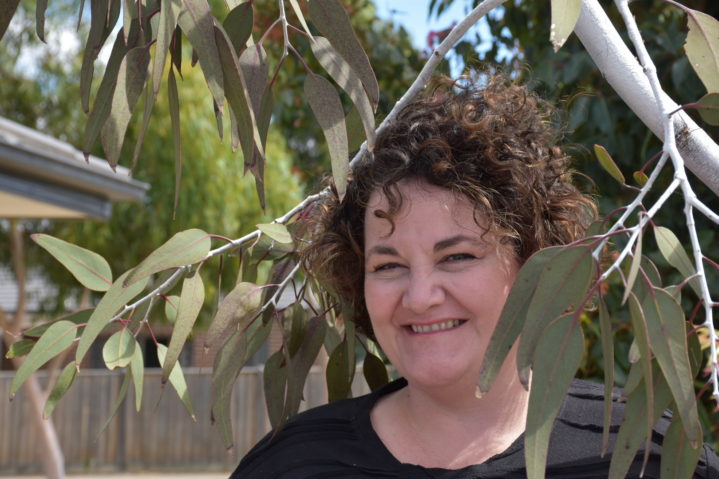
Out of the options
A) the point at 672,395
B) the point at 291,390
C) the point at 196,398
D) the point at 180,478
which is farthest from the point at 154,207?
the point at 672,395

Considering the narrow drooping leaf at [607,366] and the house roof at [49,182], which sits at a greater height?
the house roof at [49,182]

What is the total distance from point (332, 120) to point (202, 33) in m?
0.20

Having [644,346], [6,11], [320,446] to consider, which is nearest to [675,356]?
[644,346]

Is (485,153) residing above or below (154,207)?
below

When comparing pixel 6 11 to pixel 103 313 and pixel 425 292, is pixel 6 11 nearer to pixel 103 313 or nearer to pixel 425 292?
pixel 103 313

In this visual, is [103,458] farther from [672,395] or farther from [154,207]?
[672,395]

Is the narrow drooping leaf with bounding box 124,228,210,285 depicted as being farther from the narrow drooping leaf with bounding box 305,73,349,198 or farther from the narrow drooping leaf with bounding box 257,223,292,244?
the narrow drooping leaf with bounding box 305,73,349,198

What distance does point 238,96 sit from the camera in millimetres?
1280

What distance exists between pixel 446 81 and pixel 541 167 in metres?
0.31

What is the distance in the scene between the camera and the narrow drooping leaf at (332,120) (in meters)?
1.32

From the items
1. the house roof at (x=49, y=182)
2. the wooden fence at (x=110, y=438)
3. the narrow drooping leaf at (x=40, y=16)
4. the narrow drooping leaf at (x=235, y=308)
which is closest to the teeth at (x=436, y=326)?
the narrow drooping leaf at (x=235, y=308)

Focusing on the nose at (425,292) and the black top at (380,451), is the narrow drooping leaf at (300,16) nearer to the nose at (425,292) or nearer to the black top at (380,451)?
the nose at (425,292)

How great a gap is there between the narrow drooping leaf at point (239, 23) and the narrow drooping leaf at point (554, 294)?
0.59m

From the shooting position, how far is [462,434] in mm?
1698
